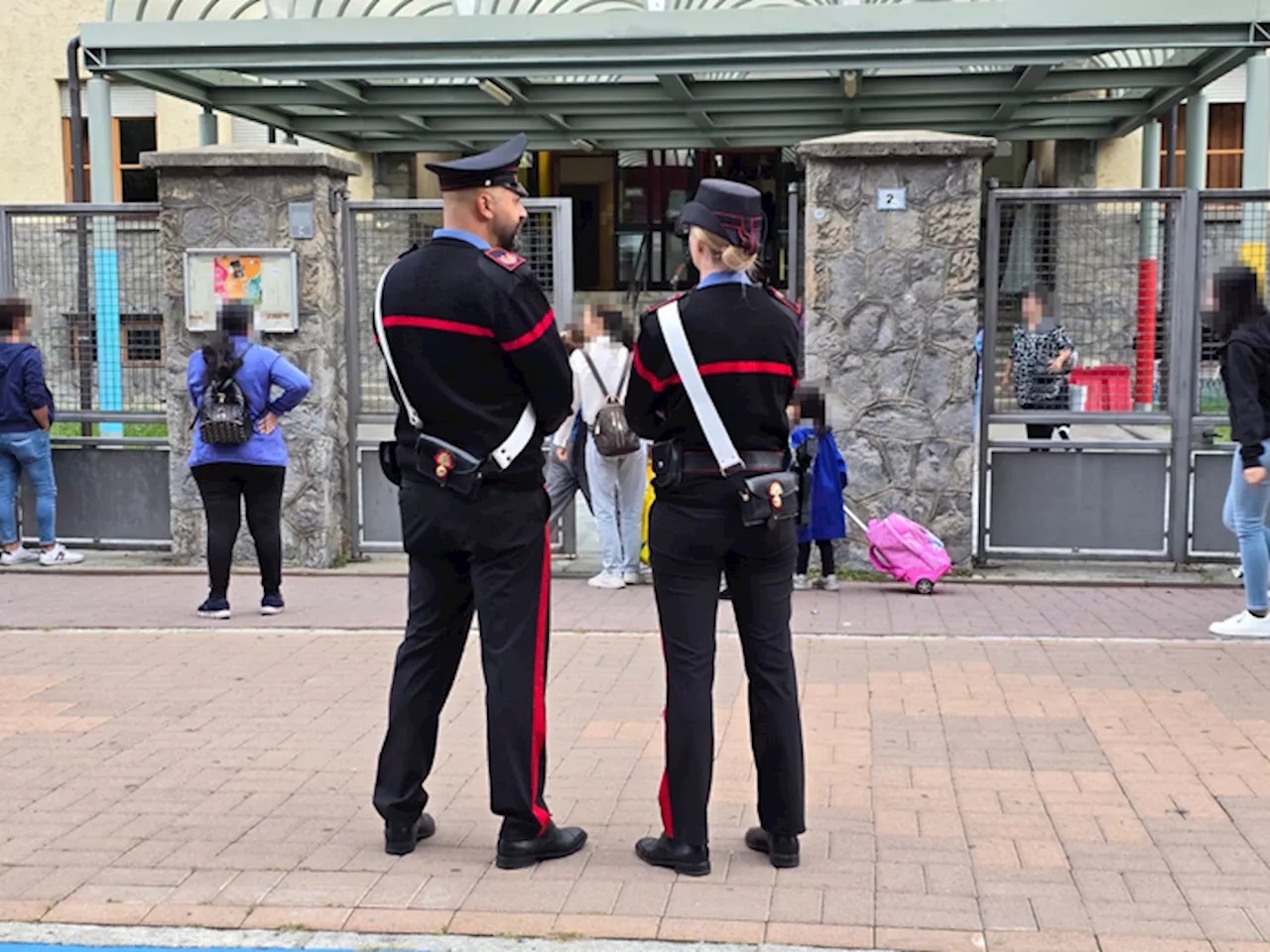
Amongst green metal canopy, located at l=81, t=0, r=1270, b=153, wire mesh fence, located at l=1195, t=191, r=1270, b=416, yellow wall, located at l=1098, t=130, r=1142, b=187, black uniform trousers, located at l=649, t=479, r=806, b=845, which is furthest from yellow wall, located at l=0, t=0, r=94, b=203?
black uniform trousers, located at l=649, t=479, r=806, b=845

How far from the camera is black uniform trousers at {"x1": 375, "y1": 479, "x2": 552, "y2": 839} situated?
4277 mm

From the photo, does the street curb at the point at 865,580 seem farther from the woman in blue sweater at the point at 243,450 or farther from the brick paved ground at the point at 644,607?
the woman in blue sweater at the point at 243,450

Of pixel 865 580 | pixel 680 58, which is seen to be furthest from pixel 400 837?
pixel 680 58

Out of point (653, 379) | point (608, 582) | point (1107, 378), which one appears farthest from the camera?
point (1107, 378)

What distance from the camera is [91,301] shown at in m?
10.1

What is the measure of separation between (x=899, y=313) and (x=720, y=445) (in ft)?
17.3

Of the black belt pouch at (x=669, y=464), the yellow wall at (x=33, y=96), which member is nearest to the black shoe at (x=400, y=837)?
the black belt pouch at (x=669, y=464)

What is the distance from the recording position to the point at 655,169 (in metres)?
24.4

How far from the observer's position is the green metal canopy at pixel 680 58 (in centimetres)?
1115

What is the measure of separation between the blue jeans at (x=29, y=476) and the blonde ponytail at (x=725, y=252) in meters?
6.87

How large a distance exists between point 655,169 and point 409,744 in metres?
20.9

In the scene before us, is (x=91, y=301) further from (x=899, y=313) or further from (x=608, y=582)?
(x=899, y=313)

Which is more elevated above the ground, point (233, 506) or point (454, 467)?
point (454, 467)

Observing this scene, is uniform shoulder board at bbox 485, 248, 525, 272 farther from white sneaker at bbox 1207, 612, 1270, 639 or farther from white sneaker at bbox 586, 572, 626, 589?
white sneaker at bbox 586, 572, 626, 589
